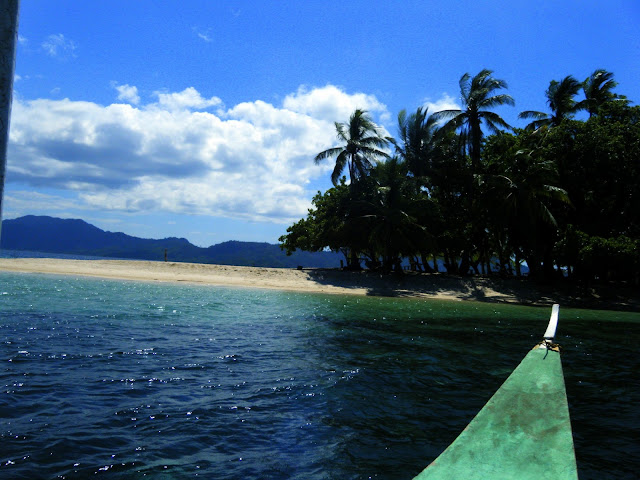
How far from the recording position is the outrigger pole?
1.69 meters

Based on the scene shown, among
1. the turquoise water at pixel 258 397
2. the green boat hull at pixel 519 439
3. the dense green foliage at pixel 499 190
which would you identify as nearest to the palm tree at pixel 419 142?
the dense green foliage at pixel 499 190

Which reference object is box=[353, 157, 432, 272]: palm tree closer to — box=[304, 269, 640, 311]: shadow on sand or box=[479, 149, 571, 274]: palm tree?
box=[304, 269, 640, 311]: shadow on sand

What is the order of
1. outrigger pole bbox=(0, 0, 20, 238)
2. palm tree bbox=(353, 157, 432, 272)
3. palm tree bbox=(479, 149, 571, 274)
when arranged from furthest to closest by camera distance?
palm tree bbox=(353, 157, 432, 272), palm tree bbox=(479, 149, 571, 274), outrigger pole bbox=(0, 0, 20, 238)

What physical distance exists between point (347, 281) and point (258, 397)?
3115cm

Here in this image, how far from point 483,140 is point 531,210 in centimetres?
987

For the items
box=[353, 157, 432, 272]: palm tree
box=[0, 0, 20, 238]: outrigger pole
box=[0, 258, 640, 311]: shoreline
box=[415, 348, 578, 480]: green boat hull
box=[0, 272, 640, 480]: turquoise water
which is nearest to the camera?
box=[0, 0, 20, 238]: outrigger pole

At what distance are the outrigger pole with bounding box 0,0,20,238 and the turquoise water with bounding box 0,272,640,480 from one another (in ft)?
12.7

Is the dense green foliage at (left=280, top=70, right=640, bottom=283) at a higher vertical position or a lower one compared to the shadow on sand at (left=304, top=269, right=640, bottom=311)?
higher

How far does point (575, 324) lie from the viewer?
66.4 feet

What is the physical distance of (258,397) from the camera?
704 cm

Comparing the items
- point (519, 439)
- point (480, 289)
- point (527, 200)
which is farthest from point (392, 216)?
point (519, 439)

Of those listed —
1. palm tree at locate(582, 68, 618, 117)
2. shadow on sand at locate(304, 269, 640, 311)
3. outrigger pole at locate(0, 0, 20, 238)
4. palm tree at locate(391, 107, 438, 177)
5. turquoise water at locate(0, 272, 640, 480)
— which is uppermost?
palm tree at locate(582, 68, 618, 117)

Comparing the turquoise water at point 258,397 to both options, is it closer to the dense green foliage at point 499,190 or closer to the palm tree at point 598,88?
the dense green foliage at point 499,190

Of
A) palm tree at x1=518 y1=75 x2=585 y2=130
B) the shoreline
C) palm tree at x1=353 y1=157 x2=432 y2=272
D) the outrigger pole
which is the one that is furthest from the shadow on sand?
the outrigger pole
